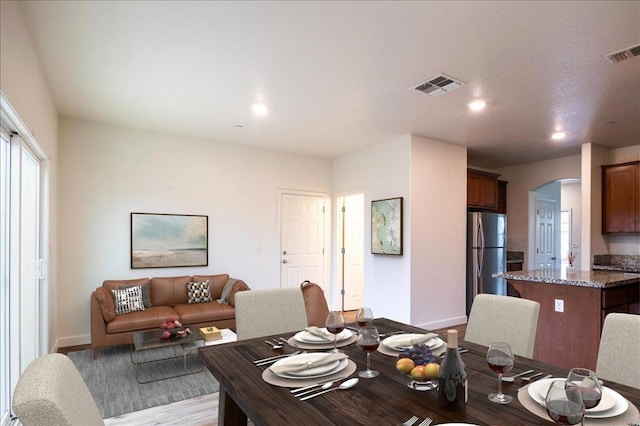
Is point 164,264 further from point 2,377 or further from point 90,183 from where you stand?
point 2,377

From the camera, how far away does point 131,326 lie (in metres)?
3.84

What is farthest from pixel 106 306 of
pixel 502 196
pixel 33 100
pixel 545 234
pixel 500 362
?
pixel 545 234

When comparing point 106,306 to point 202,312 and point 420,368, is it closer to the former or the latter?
point 202,312

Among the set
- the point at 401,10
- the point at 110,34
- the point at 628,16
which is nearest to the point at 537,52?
the point at 628,16

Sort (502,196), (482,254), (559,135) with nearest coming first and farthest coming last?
(559,135)
(482,254)
(502,196)

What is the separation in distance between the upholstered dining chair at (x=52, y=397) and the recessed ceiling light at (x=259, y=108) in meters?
3.21

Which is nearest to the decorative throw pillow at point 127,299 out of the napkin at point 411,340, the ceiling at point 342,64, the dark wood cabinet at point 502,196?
the ceiling at point 342,64

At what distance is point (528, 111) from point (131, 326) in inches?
188

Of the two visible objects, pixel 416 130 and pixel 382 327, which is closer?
pixel 382 327

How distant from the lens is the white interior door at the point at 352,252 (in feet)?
21.2

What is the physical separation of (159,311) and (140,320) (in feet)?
0.89

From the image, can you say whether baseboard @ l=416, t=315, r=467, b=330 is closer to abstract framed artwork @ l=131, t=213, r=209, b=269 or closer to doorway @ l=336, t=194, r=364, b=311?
doorway @ l=336, t=194, r=364, b=311

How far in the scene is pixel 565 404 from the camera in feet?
2.91

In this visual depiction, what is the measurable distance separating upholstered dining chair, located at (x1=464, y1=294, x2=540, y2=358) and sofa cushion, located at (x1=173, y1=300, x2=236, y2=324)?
283 cm
